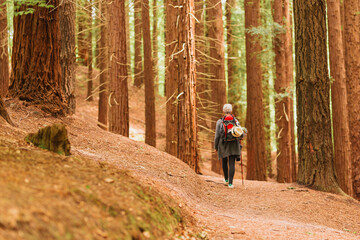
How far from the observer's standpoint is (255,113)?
14195 mm

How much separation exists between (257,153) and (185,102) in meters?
5.32

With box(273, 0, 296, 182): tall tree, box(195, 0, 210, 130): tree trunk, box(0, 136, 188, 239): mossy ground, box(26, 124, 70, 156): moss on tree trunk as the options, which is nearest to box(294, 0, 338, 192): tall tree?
box(195, 0, 210, 130): tree trunk

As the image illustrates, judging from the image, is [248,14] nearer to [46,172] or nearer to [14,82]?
[14,82]

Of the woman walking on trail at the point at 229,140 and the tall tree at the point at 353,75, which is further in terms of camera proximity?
the tall tree at the point at 353,75

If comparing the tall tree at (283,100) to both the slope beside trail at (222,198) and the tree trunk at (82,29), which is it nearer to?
the slope beside trail at (222,198)

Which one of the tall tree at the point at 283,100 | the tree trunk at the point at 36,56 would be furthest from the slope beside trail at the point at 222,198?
the tall tree at the point at 283,100

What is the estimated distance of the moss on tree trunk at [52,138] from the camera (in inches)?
182

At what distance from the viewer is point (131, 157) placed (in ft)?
25.3

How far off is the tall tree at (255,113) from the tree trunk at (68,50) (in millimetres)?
7146

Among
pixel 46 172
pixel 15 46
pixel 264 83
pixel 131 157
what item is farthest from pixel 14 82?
pixel 264 83

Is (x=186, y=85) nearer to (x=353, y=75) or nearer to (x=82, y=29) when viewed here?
(x=353, y=75)

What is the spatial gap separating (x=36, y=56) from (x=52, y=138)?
3.21 meters

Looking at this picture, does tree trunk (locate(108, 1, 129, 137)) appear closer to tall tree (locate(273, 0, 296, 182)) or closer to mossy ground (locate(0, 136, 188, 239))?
tall tree (locate(273, 0, 296, 182))

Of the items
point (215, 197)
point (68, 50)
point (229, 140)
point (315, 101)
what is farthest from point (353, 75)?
point (68, 50)
